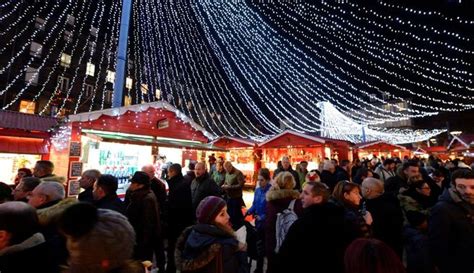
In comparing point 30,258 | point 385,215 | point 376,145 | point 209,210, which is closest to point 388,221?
point 385,215

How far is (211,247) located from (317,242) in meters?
0.89

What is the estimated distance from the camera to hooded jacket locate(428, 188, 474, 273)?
2668 millimetres

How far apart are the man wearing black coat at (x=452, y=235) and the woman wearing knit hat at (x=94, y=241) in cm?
301

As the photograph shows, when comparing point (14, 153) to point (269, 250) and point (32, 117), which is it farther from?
point (269, 250)

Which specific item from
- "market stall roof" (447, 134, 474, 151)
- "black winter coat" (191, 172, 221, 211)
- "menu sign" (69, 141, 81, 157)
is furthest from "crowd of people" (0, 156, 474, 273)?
"market stall roof" (447, 134, 474, 151)

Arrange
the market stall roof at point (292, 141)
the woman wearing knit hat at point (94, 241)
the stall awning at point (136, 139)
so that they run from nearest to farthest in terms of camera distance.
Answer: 1. the woman wearing knit hat at point (94, 241)
2. the stall awning at point (136, 139)
3. the market stall roof at point (292, 141)

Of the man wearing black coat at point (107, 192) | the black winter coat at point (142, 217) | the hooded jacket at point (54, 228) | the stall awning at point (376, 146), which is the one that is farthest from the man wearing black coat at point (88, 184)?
the stall awning at point (376, 146)

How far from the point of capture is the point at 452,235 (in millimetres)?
2717

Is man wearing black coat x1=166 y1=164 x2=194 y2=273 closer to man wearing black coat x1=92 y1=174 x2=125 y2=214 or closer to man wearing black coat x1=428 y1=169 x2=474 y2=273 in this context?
man wearing black coat x1=92 y1=174 x2=125 y2=214

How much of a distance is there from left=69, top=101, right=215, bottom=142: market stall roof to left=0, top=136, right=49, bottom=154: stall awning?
2.20 meters

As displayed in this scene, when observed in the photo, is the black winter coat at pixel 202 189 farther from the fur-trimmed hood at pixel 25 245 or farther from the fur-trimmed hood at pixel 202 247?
the fur-trimmed hood at pixel 25 245

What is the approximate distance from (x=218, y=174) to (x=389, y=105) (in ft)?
145

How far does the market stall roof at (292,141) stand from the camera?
16016 mm

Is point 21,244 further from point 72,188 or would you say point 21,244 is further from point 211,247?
point 72,188
